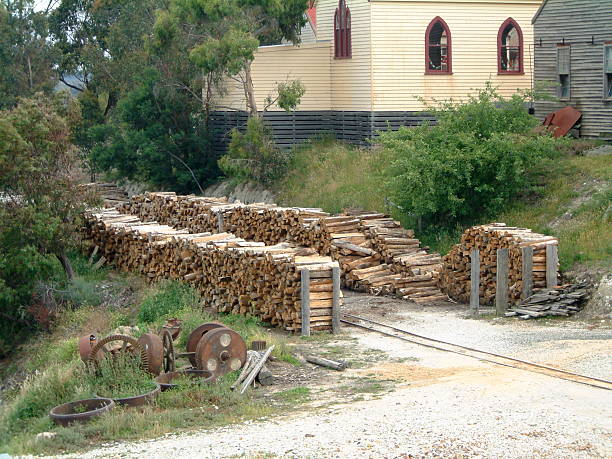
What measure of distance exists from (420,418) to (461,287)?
34.1 ft

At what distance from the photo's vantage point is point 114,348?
14.8m

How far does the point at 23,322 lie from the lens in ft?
87.2

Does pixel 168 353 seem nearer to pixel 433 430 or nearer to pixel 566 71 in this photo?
pixel 433 430

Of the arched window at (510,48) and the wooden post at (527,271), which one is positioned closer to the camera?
the wooden post at (527,271)

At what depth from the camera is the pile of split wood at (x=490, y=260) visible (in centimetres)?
2064

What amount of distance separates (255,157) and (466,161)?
12.6 m

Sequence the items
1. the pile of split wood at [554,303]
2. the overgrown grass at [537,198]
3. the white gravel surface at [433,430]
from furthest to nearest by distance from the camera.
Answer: the overgrown grass at [537,198]
the pile of split wood at [554,303]
the white gravel surface at [433,430]

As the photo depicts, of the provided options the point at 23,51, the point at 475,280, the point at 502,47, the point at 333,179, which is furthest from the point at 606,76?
the point at 23,51

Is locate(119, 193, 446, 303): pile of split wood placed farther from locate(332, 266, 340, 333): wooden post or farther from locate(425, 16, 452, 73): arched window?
locate(425, 16, 452, 73): arched window

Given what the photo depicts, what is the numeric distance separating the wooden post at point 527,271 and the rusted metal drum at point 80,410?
10.3 meters

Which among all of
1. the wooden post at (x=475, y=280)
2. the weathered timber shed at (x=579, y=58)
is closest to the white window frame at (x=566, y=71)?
the weathered timber shed at (x=579, y=58)

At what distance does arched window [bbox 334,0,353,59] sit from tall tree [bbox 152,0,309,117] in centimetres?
141

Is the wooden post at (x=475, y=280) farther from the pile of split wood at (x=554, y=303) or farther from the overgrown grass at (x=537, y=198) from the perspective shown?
the overgrown grass at (x=537, y=198)

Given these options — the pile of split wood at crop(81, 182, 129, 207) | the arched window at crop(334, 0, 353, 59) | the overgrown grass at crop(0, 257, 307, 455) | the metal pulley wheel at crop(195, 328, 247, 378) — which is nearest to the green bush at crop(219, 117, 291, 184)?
the arched window at crop(334, 0, 353, 59)
